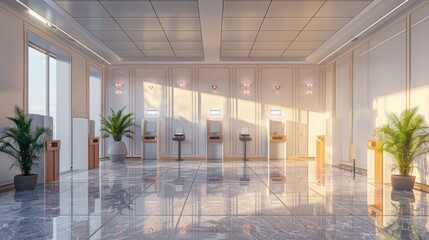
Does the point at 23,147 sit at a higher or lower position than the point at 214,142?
higher

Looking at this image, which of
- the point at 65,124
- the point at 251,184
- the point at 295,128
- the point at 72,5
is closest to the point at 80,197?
the point at 251,184

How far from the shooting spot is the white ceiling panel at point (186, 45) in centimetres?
1162

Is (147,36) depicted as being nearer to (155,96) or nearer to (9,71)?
(9,71)

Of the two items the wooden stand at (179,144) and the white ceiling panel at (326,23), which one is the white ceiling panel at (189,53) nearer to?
the wooden stand at (179,144)

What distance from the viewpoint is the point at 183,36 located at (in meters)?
10.7

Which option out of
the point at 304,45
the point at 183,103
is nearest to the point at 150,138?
the point at 183,103

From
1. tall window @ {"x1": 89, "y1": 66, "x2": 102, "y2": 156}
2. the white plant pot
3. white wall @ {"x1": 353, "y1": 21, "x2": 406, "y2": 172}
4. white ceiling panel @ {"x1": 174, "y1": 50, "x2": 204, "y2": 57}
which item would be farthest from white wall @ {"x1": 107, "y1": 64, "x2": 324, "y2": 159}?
white wall @ {"x1": 353, "y1": 21, "x2": 406, "y2": 172}

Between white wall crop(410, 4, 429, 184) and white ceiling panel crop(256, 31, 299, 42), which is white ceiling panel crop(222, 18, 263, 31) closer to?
white ceiling panel crop(256, 31, 299, 42)

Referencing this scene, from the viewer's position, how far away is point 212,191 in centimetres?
660

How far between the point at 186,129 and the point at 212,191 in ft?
26.9

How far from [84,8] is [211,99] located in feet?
23.9

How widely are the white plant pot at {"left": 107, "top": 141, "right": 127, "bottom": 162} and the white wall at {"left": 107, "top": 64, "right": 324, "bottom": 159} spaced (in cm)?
125

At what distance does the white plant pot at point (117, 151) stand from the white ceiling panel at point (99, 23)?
15.6 ft

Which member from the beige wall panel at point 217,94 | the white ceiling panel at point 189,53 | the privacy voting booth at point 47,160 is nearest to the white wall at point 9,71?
the privacy voting booth at point 47,160
